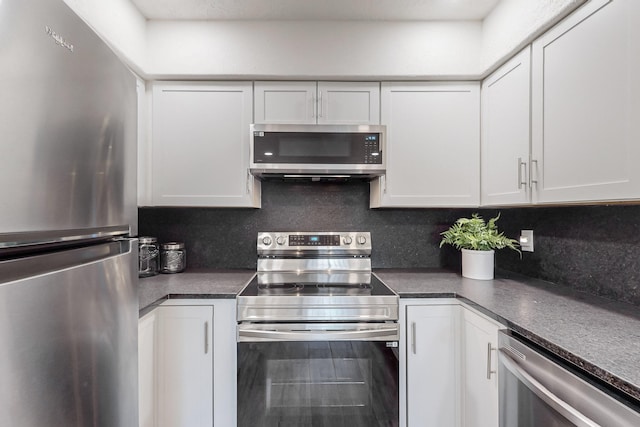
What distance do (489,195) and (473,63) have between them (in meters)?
0.78

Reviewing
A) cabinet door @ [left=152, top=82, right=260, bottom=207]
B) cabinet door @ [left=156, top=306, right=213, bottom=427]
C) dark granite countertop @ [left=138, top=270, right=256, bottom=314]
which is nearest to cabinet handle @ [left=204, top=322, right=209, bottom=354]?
cabinet door @ [left=156, top=306, right=213, bottom=427]

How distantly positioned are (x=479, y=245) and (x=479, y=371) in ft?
2.31

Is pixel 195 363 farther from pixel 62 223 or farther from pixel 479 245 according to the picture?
pixel 479 245

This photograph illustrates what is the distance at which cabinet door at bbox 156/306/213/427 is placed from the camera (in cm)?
144

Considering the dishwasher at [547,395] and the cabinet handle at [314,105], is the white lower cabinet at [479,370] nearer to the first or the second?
the dishwasher at [547,395]

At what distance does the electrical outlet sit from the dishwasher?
2.72 ft

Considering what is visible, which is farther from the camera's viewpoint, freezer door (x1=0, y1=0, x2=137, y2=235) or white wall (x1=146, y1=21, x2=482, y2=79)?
white wall (x1=146, y1=21, x2=482, y2=79)

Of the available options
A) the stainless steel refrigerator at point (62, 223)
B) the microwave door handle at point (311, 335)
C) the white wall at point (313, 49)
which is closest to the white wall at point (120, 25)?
the white wall at point (313, 49)

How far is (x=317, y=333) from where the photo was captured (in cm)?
140

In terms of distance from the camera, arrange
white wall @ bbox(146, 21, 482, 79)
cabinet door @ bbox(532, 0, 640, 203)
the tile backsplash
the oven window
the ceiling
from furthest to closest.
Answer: the tile backsplash, white wall @ bbox(146, 21, 482, 79), the ceiling, the oven window, cabinet door @ bbox(532, 0, 640, 203)

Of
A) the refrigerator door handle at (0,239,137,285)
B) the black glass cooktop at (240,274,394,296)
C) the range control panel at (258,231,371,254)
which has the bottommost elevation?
the black glass cooktop at (240,274,394,296)

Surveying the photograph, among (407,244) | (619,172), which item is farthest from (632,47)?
(407,244)

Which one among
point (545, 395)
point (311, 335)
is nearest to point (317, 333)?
point (311, 335)

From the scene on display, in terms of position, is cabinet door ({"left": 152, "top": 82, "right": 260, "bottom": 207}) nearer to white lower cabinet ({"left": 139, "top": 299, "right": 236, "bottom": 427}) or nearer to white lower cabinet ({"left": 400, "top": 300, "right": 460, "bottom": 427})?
white lower cabinet ({"left": 139, "top": 299, "right": 236, "bottom": 427})
